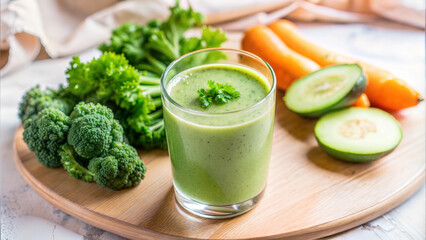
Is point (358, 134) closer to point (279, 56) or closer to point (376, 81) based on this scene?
point (376, 81)

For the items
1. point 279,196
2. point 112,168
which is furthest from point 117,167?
point 279,196

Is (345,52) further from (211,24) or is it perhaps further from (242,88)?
(242,88)

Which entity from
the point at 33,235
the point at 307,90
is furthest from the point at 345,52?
the point at 33,235

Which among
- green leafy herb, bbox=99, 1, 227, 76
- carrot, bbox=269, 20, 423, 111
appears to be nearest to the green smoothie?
green leafy herb, bbox=99, 1, 227, 76

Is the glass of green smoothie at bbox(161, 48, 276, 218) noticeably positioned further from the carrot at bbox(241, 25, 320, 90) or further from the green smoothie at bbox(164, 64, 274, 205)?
the carrot at bbox(241, 25, 320, 90)

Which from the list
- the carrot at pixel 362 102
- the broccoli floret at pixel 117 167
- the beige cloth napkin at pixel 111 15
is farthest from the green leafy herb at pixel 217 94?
the beige cloth napkin at pixel 111 15

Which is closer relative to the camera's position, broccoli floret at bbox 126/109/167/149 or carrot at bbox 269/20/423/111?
broccoli floret at bbox 126/109/167/149

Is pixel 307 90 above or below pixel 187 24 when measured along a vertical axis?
below

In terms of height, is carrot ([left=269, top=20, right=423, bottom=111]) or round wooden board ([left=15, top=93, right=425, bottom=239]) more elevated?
carrot ([left=269, top=20, right=423, bottom=111])
